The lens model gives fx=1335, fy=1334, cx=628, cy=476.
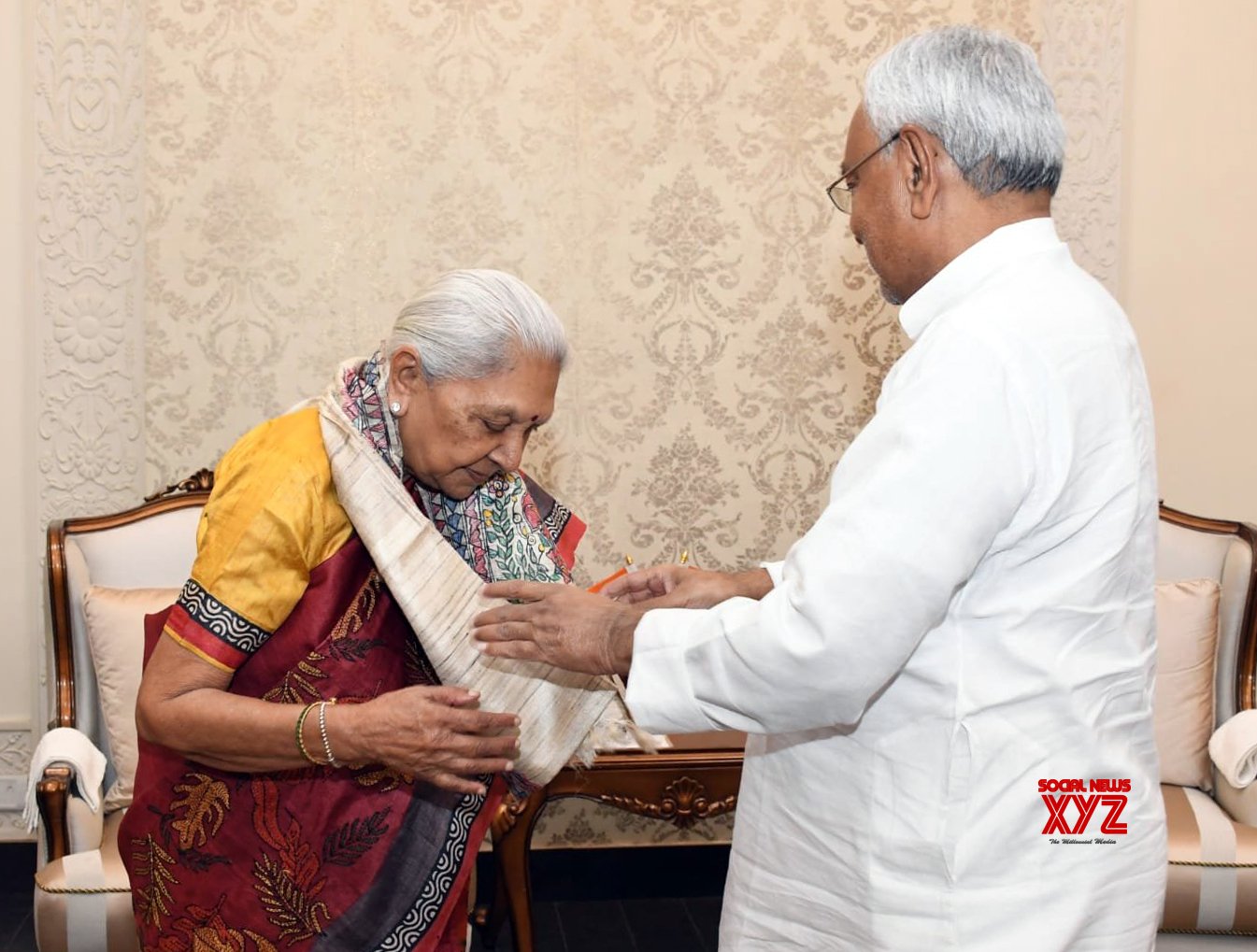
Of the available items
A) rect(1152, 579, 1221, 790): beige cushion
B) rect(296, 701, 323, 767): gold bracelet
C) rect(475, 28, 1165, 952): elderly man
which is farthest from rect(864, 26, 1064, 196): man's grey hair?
rect(1152, 579, 1221, 790): beige cushion

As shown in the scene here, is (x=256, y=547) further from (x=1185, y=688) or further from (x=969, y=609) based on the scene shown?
(x=1185, y=688)

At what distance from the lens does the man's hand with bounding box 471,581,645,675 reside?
1664mm

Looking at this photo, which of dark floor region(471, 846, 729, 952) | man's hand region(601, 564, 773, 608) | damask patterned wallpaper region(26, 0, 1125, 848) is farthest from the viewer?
dark floor region(471, 846, 729, 952)

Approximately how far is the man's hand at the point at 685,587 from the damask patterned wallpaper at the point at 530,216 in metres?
Result: 1.72

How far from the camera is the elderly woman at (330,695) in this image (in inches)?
64.5

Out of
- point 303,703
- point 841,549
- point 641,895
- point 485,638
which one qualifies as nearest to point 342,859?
point 303,703

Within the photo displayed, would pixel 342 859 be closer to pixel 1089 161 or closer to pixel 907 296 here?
pixel 907 296

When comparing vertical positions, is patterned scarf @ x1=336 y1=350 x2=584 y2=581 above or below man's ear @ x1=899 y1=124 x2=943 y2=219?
below

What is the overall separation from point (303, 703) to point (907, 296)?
3.01 ft

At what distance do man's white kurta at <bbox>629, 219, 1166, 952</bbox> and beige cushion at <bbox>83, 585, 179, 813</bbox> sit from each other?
6.40 feet

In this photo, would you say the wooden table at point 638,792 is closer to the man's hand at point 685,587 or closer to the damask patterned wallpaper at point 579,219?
the damask patterned wallpaper at point 579,219

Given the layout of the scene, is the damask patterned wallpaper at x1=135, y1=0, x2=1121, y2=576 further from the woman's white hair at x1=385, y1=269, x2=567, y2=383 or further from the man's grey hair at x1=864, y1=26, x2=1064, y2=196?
the man's grey hair at x1=864, y1=26, x2=1064, y2=196

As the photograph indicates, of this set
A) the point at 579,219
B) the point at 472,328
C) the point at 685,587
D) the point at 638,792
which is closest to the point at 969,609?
the point at 685,587

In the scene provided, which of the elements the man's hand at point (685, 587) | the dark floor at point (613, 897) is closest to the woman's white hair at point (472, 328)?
the man's hand at point (685, 587)
